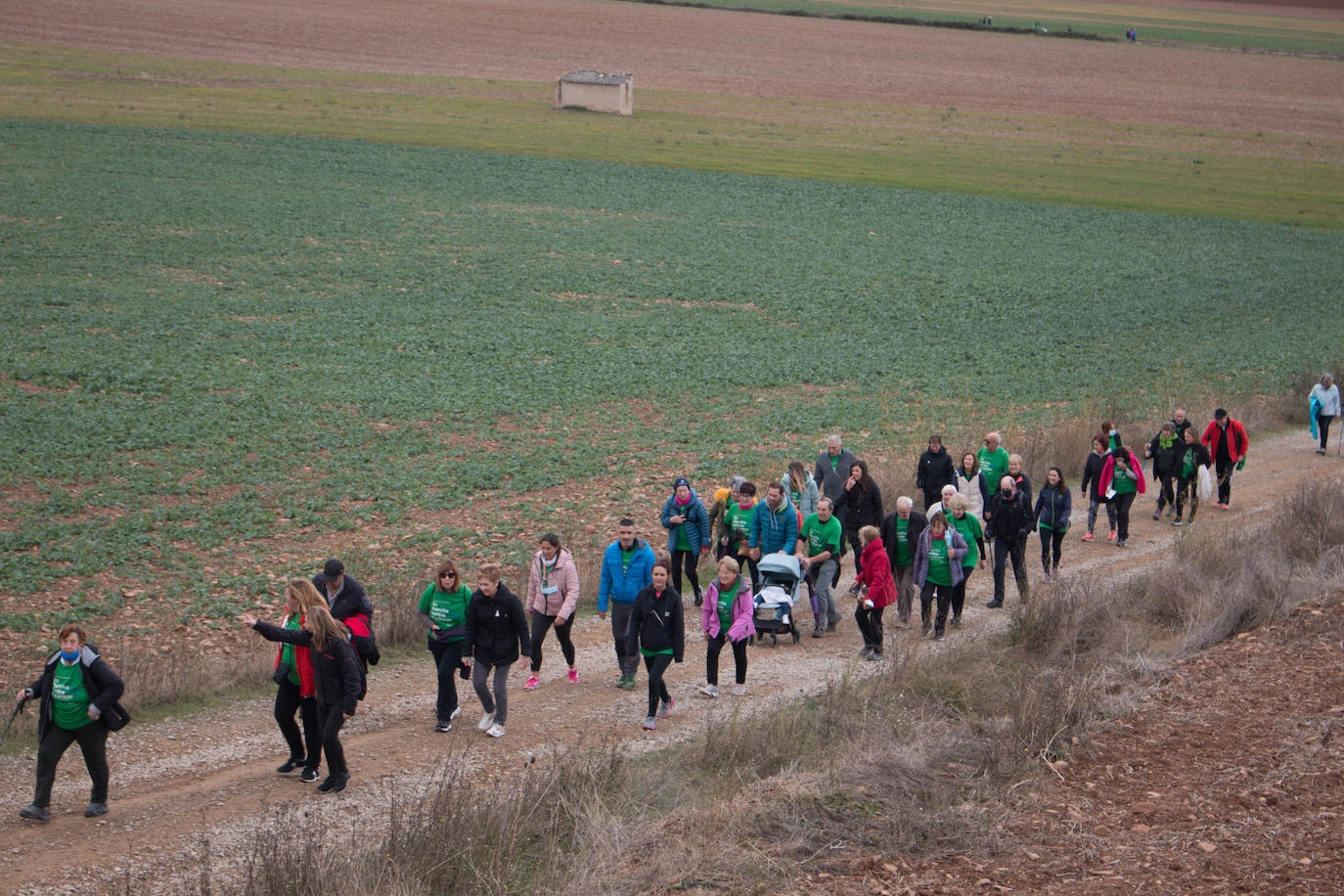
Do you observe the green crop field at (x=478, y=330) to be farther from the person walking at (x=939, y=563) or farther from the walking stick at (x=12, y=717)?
the person walking at (x=939, y=563)

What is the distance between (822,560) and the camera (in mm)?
13617

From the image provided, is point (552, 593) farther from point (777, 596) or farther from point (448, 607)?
point (777, 596)

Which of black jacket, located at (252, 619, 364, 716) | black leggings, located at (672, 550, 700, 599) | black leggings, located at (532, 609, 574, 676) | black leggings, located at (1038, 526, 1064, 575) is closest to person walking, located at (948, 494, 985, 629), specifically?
black leggings, located at (1038, 526, 1064, 575)

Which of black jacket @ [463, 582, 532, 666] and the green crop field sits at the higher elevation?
the green crop field

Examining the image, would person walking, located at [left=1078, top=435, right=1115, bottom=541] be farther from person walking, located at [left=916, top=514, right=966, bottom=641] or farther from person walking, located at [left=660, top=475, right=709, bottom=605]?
person walking, located at [left=660, top=475, right=709, bottom=605]

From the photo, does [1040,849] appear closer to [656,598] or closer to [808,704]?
[808,704]

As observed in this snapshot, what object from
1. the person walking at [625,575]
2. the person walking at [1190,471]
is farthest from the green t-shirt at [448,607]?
the person walking at [1190,471]

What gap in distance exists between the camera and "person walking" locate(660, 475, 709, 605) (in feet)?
45.6

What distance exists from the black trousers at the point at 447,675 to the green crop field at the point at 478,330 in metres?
3.95

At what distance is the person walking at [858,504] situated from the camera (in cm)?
1483

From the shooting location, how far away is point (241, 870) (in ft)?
26.7

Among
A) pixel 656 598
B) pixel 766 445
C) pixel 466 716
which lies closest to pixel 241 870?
pixel 466 716

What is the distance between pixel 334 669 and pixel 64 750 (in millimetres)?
2133

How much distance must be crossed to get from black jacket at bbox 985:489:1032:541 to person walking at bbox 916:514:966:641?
4.36 feet
